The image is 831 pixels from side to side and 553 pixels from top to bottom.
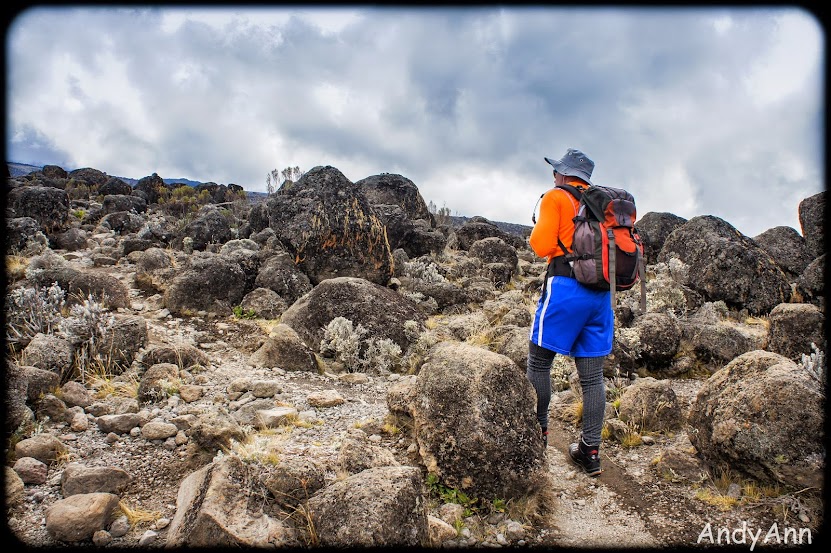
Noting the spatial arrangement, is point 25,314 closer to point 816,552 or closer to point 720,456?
point 720,456

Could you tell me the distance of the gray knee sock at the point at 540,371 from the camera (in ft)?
13.3

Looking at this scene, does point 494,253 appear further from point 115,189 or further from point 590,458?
point 115,189

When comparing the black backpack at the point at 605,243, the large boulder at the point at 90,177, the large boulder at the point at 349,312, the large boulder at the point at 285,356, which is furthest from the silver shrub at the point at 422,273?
the large boulder at the point at 90,177

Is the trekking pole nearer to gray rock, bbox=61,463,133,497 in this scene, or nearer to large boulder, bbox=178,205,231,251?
gray rock, bbox=61,463,133,497

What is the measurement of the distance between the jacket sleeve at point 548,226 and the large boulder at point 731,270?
9.51m

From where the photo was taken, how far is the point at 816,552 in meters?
3.05

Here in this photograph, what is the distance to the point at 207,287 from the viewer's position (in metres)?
9.62

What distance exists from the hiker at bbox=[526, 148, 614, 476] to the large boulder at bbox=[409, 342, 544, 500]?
335 mm

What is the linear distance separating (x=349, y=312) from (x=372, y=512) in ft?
17.6

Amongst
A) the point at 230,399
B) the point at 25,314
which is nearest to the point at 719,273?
the point at 230,399

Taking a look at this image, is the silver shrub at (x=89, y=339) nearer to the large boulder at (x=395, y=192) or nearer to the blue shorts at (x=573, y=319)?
the blue shorts at (x=573, y=319)

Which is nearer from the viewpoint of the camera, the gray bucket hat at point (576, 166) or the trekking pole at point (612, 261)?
the trekking pole at point (612, 261)

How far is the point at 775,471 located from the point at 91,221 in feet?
89.8

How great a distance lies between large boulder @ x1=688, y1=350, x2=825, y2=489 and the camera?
3.44 meters
